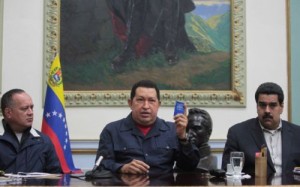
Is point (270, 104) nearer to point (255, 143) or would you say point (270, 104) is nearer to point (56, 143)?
point (255, 143)

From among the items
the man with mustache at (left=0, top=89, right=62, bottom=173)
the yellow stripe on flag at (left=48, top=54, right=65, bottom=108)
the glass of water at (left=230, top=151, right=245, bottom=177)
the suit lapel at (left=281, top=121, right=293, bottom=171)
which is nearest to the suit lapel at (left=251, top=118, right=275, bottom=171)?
the suit lapel at (left=281, top=121, right=293, bottom=171)

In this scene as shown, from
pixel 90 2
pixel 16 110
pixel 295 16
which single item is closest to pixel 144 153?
pixel 16 110

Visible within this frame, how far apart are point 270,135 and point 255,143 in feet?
0.60

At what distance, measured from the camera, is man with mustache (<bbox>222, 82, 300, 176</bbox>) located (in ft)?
11.4

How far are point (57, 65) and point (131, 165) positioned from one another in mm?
2219

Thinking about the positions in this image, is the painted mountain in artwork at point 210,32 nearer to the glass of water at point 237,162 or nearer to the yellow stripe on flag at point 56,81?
the yellow stripe on flag at point 56,81

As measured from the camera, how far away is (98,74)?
544 centimetres

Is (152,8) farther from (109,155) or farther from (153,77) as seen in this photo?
(109,155)

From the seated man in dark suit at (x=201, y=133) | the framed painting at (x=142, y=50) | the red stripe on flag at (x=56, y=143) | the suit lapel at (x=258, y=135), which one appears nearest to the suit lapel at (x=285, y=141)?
the suit lapel at (x=258, y=135)

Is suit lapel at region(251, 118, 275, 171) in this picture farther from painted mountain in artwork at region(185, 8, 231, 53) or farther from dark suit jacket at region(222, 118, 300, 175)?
painted mountain in artwork at region(185, 8, 231, 53)

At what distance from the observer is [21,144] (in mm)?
3297

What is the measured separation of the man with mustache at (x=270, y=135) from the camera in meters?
3.46

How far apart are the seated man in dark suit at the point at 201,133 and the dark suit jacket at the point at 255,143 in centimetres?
24

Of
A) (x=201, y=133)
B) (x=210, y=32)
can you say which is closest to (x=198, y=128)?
(x=201, y=133)
